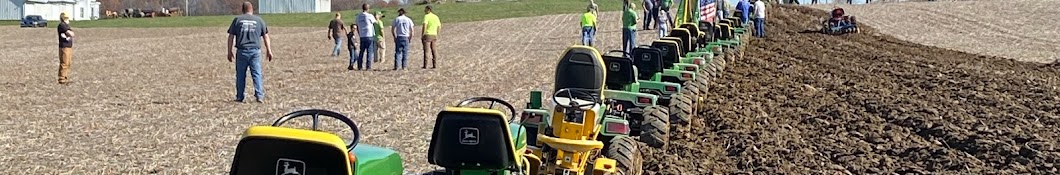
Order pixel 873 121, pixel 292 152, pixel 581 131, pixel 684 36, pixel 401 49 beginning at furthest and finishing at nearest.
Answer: pixel 401 49 → pixel 684 36 → pixel 873 121 → pixel 581 131 → pixel 292 152

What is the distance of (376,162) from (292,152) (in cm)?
79

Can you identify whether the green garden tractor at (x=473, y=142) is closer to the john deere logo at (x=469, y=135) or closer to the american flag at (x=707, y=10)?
the john deere logo at (x=469, y=135)

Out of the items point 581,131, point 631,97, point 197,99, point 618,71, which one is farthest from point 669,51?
point 581,131

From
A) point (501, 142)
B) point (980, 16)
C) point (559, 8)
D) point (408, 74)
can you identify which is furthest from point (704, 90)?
point (559, 8)

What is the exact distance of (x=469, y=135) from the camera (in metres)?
5.33

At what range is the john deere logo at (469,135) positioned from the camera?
5.31 m

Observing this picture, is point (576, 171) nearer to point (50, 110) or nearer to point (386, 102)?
point (386, 102)

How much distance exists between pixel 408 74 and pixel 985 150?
32.0 ft

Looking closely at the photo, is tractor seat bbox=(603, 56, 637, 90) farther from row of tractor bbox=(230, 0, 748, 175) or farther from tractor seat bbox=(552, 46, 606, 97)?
tractor seat bbox=(552, 46, 606, 97)

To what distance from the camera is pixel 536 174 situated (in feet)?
20.9

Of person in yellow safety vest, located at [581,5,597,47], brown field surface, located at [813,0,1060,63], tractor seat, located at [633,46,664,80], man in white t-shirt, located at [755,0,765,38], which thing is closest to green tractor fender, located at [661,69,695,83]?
tractor seat, located at [633,46,664,80]

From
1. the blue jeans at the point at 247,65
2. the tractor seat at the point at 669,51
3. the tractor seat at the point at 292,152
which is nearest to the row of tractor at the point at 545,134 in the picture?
the tractor seat at the point at 292,152

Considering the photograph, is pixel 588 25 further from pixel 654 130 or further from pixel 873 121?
pixel 654 130

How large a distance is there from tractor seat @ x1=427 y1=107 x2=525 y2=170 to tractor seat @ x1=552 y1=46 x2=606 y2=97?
274 cm
